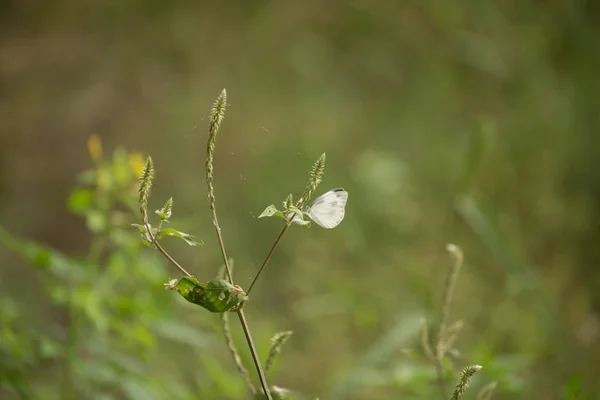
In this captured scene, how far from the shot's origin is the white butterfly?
518 mm

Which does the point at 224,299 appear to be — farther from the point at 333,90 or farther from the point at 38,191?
the point at 333,90

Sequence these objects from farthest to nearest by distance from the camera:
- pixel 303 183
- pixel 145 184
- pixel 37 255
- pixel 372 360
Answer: pixel 303 183, pixel 372 360, pixel 37 255, pixel 145 184

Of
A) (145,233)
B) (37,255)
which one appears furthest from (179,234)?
(37,255)

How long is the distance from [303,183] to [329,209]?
4.99 ft

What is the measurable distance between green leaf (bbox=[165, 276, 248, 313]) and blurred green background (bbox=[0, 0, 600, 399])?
0.42 m

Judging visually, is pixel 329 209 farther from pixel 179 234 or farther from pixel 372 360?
pixel 372 360

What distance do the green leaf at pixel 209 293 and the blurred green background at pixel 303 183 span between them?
16.4 inches

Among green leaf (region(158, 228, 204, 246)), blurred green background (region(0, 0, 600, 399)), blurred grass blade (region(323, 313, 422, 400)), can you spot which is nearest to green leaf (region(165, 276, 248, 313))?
green leaf (region(158, 228, 204, 246))

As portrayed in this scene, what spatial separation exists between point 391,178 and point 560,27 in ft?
2.17

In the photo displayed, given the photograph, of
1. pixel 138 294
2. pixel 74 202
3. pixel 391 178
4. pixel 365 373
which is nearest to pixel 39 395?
pixel 138 294

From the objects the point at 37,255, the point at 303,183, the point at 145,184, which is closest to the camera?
the point at 145,184

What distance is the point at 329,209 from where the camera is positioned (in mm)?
530

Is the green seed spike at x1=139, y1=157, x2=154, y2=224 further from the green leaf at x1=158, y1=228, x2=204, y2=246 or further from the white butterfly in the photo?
the white butterfly

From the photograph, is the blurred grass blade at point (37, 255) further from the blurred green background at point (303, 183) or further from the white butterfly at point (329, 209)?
the white butterfly at point (329, 209)
